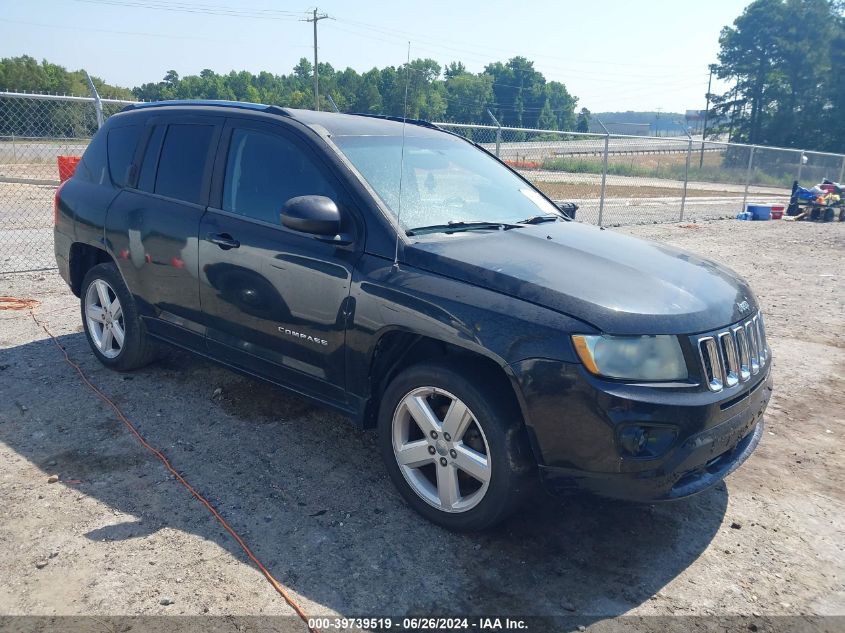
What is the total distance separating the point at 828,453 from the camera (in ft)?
13.7

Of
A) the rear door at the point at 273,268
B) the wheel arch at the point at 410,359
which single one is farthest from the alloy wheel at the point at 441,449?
the rear door at the point at 273,268

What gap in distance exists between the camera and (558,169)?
52.7 ft

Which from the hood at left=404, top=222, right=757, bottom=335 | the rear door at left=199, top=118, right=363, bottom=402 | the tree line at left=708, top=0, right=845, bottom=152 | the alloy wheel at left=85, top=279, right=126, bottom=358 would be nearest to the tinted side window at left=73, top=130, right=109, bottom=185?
the alloy wheel at left=85, top=279, right=126, bottom=358

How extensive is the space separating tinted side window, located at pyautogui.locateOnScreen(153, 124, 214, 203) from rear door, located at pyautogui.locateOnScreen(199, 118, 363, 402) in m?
0.20

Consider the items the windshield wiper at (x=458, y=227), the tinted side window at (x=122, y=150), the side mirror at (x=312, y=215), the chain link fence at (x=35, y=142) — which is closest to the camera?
the side mirror at (x=312, y=215)

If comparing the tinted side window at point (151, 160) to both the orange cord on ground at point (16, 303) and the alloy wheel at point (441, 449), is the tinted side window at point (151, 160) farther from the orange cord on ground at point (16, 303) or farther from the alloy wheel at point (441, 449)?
the orange cord on ground at point (16, 303)

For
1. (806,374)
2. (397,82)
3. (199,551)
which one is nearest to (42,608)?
(199,551)

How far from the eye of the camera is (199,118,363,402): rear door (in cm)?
348

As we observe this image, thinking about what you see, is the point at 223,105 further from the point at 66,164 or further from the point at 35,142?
the point at 66,164

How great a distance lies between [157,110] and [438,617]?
3808mm

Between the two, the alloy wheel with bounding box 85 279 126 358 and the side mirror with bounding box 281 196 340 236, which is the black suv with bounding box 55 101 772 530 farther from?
the alloy wheel with bounding box 85 279 126 358

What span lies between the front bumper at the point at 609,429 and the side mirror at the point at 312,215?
1183mm

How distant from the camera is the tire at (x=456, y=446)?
2906mm

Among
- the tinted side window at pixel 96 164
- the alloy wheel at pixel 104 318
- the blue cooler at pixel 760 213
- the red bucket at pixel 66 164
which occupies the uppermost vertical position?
the tinted side window at pixel 96 164
